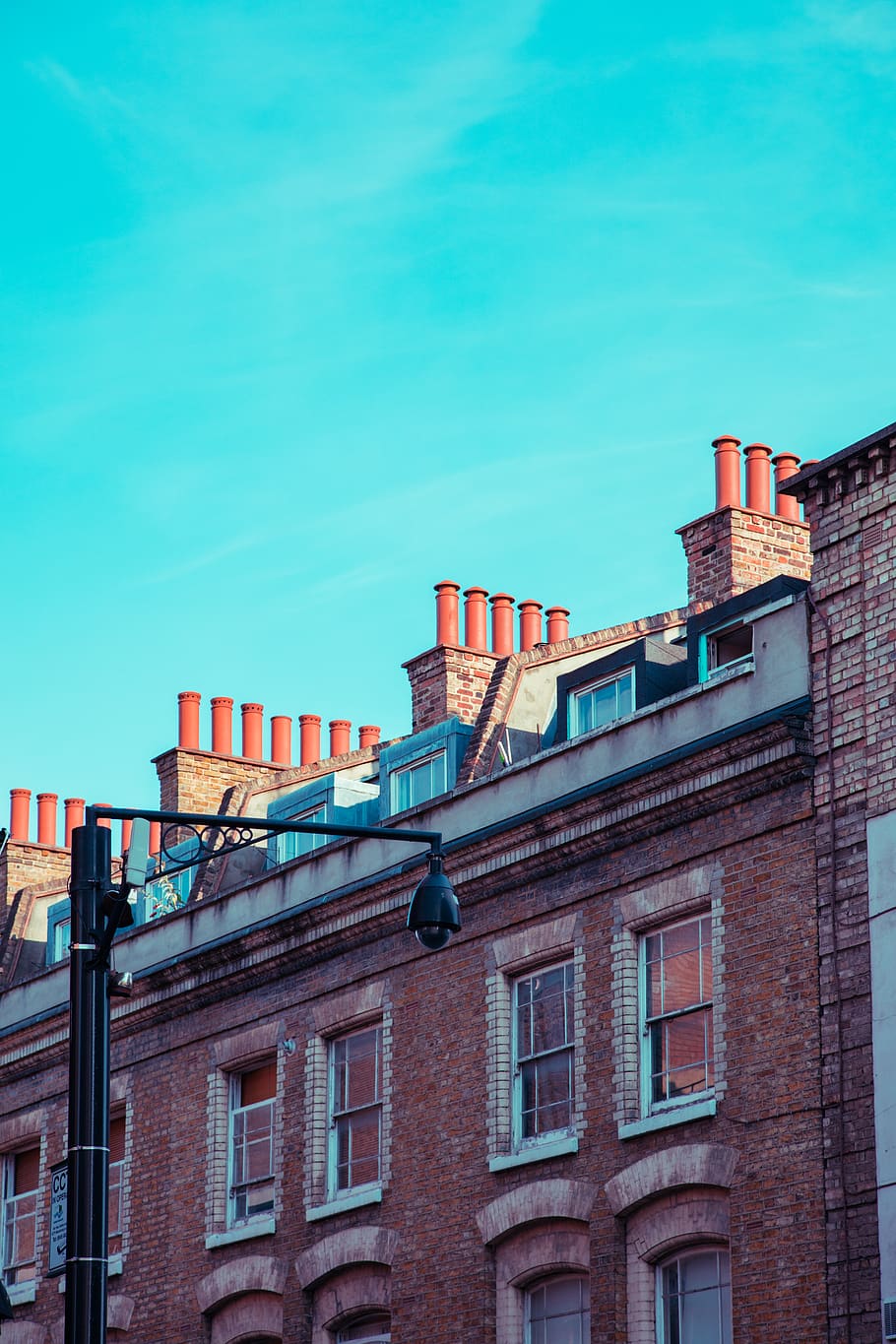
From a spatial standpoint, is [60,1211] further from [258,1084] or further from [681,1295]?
[258,1084]

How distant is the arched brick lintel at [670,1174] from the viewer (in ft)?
63.9

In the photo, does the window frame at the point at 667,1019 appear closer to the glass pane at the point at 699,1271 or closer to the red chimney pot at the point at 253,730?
the glass pane at the point at 699,1271

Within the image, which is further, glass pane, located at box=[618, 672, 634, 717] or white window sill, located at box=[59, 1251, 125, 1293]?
white window sill, located at box=[59, 1251, 125, 1293]

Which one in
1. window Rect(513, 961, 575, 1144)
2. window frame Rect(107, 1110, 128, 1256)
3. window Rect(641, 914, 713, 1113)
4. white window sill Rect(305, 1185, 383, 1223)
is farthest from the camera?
window frame Rect(107, 1110, 128, 1256)

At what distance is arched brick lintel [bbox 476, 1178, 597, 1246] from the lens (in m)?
21.0

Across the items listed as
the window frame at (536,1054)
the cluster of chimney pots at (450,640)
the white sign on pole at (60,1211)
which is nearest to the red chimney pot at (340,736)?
the cluster of chimney pots at (450,640)

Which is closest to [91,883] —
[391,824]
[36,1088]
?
[391,824]

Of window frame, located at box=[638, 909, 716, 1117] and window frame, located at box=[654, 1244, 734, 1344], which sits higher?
window frame, located at box=[638, 909, 716, 1117]

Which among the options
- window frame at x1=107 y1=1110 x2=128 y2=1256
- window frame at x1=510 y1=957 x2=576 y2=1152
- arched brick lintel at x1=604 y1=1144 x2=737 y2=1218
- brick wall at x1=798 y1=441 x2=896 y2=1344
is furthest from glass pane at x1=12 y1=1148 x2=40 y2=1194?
brick wall at x1=798 y1=441 x2=896 y2=1344

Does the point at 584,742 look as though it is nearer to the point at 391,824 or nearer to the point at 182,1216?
the point at 391,824

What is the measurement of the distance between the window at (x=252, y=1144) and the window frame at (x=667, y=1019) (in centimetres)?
661

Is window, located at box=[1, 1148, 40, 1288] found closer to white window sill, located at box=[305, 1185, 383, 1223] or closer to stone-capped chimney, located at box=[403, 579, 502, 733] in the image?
white window sill, located at box=[305, 1185, 383, 1223]

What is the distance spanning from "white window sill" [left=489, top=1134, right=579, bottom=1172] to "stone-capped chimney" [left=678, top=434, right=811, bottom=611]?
8.43 m

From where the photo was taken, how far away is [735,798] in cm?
2039
